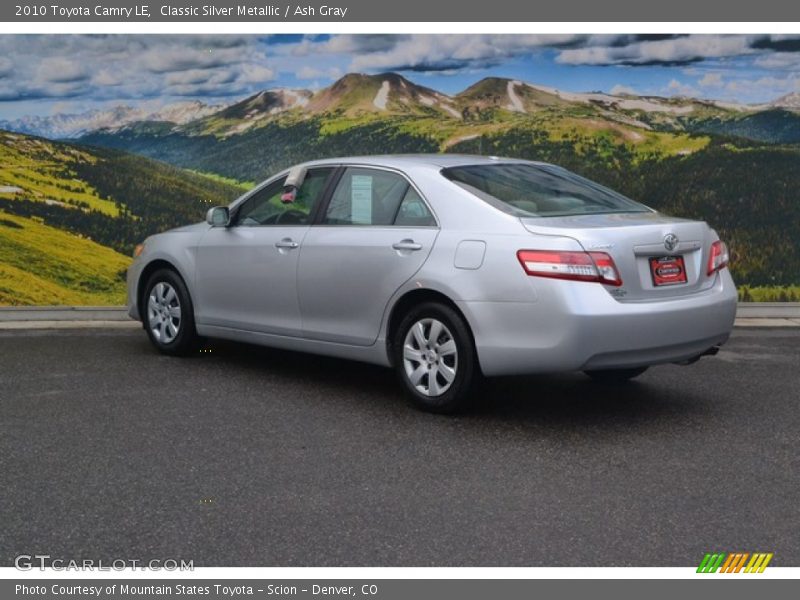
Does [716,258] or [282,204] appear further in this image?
[282,204]

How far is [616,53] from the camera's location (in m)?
11.8

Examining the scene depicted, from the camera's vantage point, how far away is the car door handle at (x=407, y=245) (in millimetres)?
6801

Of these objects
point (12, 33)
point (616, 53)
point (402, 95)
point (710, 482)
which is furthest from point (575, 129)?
point (710, 482)

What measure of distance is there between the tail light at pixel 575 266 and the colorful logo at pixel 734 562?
6.77 ft

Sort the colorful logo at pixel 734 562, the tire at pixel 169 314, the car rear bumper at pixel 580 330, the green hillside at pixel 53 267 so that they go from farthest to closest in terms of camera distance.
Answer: the green hillside at pixel 53 267
the tire at pixel 169 314
the car rear bumper at pixel 580 330
the colorful logo at pixel 734 562

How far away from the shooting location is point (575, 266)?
612 cm

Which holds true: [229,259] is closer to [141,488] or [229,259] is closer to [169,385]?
[169,385]

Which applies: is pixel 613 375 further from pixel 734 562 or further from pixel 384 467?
pixel 734 562

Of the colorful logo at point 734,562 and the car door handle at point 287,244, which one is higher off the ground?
the car door handle at point 287,244

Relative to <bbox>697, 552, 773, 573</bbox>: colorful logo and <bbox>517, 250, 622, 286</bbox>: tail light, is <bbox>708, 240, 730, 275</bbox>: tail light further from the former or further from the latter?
<bbox>697, 552, 773, 573</bbox>: colorful logo

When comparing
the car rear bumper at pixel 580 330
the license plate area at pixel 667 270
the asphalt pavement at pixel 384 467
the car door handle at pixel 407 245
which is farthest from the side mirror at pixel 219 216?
the license plate area at pixel 667 270

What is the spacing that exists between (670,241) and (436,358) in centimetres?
150

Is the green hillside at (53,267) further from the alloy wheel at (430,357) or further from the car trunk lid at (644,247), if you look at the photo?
the car trunk lid at (644,247)

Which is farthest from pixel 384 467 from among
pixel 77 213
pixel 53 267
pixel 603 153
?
pixel 603 153
